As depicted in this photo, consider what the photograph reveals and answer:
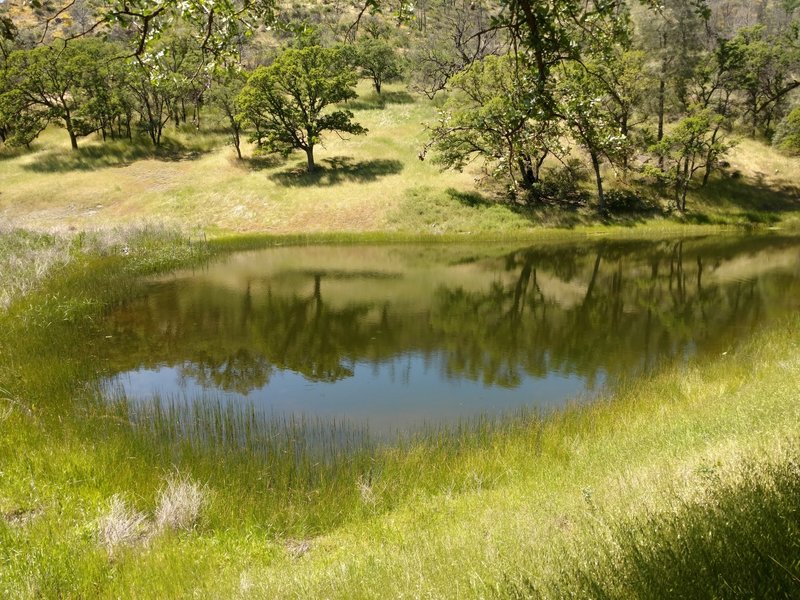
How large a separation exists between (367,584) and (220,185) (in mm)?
48900

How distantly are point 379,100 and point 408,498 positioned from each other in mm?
64750

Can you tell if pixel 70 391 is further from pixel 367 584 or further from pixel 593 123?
pixel 593 123

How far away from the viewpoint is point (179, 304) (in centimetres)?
1966

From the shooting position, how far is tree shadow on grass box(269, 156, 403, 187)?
160ft

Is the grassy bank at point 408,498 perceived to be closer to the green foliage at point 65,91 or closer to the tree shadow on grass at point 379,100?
the green foliage at point 65,91

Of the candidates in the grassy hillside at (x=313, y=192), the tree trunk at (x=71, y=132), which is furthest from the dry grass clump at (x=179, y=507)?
the tree trunk at (x=71, y=132)

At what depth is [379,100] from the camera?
65812 millimetres

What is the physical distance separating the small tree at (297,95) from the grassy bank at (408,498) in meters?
40.7

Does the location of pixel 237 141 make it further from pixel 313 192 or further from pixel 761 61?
pixel 761 61

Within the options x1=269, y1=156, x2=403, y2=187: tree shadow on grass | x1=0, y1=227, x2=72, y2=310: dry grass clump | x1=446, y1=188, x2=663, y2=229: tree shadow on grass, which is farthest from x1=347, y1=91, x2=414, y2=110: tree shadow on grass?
x1=0, y1=227, x2=72, y2=310: dry grass clump

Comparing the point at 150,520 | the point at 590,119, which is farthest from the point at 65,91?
the point at 590,119

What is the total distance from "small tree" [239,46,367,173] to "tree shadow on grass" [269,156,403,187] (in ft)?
4.49

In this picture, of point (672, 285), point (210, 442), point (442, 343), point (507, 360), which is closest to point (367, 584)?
point (210, 442)

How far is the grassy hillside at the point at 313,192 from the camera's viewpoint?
42.7 metres
